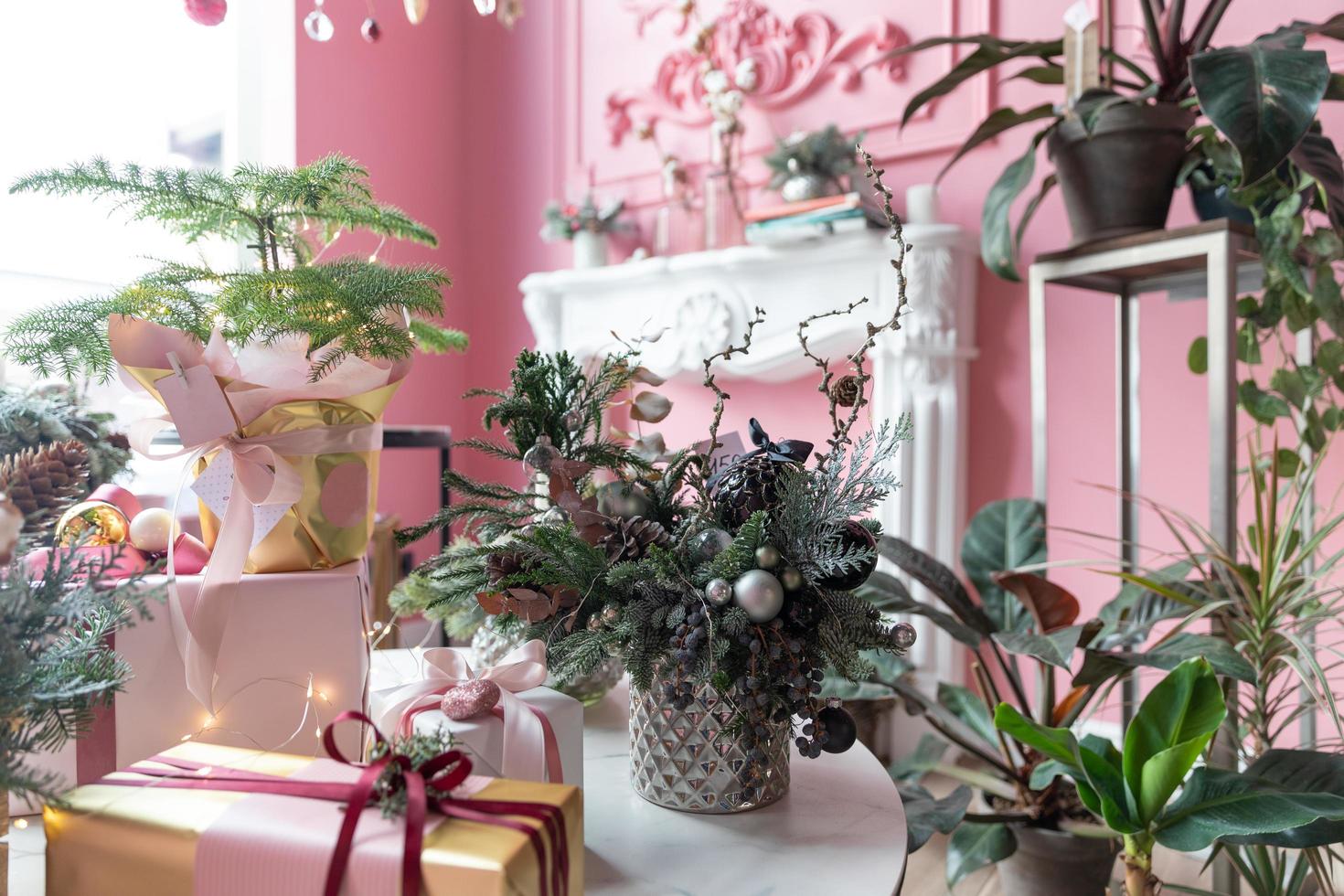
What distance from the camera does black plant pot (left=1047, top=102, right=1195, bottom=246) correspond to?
1472 mm

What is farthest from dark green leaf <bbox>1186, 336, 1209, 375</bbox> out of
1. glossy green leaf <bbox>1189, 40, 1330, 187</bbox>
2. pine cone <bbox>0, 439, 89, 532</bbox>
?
pine cone <bbox>0, 439, 89, 532</bbox>

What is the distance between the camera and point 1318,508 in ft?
4.62

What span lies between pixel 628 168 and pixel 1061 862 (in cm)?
230

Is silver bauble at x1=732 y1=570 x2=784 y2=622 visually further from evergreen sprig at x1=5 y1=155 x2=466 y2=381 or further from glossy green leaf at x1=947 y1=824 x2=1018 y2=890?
glossy green leaf at x1=947 y1=824 x2=1018 y2=890

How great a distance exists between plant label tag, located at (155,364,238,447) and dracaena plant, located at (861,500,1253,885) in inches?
35.2

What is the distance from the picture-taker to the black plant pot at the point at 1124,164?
1.47m

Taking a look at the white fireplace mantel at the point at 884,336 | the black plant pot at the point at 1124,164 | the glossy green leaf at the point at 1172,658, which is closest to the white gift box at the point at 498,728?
the glossy green leaf at the point at 1172,658

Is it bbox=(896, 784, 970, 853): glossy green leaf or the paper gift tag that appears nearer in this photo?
the paper gift tag

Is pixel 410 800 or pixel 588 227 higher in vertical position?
pixel 588 227

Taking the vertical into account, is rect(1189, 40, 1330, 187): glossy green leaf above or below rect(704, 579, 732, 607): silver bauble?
above

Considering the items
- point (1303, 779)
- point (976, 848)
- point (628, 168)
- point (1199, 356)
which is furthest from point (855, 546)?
point (628, 168)

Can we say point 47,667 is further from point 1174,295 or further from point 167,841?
point 1174,295

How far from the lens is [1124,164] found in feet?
4.94

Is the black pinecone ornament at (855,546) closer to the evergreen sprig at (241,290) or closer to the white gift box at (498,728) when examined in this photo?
the white gift box at (498,728)
